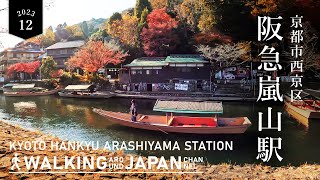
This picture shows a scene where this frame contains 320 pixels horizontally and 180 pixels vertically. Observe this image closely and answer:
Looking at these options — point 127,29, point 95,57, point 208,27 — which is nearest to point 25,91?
point 95,57

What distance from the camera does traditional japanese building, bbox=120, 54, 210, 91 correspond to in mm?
11070

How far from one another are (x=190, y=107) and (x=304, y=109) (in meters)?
6.01

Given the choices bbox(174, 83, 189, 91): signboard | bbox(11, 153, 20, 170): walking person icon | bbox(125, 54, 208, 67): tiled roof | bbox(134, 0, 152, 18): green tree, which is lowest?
bbox(11, 153, 20, 170): walking person icon

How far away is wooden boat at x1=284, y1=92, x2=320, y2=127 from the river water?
318 mm

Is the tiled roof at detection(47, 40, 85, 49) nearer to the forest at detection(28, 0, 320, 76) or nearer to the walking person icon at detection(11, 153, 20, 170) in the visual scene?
the forest at detection(28, 0, 320, 76)

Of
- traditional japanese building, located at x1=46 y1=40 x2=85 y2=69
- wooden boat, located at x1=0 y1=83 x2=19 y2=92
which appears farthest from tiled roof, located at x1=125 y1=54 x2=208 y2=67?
traditional japanese building, located at x1=46 y1=40 x2=85 y2=69

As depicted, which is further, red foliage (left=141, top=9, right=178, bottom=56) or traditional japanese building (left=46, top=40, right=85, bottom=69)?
traditional japanese building (left=46, top=40, right=85, bottom=69)

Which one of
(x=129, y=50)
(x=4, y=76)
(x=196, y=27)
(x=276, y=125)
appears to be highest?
(x=196, y=27)

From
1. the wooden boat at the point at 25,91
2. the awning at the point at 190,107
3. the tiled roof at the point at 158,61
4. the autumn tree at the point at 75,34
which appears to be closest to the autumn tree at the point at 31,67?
the wooden boat at the point at 25,91

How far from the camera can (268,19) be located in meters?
4.84

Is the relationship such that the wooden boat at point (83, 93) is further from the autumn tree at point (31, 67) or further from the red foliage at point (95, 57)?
the autumn tree at point (31, 67)

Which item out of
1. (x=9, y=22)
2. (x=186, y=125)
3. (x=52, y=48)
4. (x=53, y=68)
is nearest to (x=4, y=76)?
(x=53, y=68)

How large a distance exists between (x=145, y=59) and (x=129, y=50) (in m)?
2.83

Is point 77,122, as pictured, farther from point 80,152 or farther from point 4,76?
point 4,76
